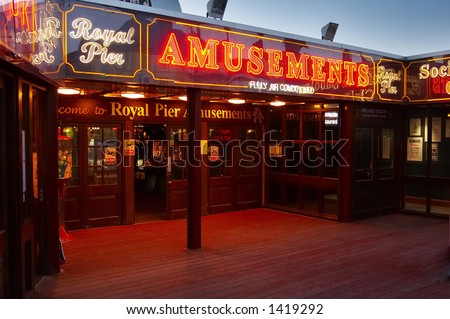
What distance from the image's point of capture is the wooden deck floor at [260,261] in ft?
18.5

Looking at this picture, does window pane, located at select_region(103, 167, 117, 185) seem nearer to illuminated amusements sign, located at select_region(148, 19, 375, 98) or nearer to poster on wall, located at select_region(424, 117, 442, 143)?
illuminated amusements sign, located at select_region(148, 19, 375, 98)

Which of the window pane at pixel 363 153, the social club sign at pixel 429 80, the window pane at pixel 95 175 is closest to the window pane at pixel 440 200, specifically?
A: the window pane at pixel 363 153

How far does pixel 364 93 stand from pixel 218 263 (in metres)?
5.23

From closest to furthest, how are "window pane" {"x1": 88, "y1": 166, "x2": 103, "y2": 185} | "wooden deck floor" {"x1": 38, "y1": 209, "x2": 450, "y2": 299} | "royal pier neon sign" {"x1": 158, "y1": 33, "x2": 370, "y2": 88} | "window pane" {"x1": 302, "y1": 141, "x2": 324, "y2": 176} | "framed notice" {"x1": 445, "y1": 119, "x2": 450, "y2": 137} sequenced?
"wooden deck floor" {"x1": 38, "y1": 209, "x2": 450, "y2": 299}
"royal pier neon sign" {"x1": 158, "y1": 33, "x2": 370, "y2": 88}
"window pane" {"x1": 88, "y1": 166, "x2": 103, "y2": 185}
"window pane" {"x1": 302, "y1": 141, "x2": 324, "y2": 176}
"framed notice" {"x1": 445, "y1": 119, "x2": 450, "y2": 137}

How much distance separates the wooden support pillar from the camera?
7.48 meters

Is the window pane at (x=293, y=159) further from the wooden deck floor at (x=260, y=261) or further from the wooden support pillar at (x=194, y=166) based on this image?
the wooden support pillar at (x=194, y=166)

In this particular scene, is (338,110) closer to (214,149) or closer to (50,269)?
(214,149)

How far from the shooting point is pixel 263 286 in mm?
5801

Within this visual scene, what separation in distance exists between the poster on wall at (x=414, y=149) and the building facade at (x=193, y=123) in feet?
0.10

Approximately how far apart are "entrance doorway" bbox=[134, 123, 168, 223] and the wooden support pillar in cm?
262

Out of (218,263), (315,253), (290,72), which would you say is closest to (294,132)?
(290,72)

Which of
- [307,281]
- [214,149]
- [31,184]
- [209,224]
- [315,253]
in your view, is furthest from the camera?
[214,149]

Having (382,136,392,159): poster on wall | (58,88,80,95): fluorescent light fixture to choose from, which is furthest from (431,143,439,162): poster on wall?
(58,88,80,95): fluorescent light fixture

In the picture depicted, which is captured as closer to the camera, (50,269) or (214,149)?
→ (50,269)
